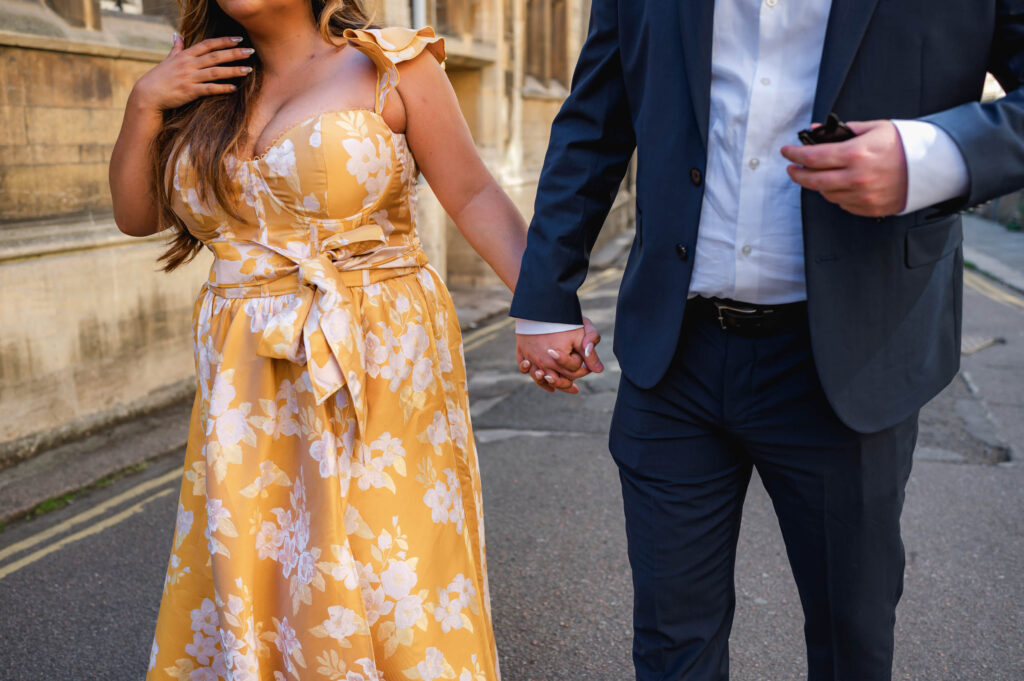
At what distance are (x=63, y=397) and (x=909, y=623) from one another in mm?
4285

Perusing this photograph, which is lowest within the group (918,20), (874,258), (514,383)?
(514,383)

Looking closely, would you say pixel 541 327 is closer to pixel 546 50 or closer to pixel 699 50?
pixel 699 50

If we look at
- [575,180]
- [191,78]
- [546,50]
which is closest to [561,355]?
[575,180]

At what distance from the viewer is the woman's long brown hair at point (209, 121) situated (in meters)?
2.11

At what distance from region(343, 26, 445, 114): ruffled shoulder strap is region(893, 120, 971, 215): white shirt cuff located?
111cm

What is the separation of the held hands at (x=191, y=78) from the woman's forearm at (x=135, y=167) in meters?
0.03

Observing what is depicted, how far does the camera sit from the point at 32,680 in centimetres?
297

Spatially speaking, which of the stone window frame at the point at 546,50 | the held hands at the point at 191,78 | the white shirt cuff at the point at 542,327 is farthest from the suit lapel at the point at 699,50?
the stone window frame at the point at 546,50

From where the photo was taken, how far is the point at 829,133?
1409 mm

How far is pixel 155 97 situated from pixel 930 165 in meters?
1.65

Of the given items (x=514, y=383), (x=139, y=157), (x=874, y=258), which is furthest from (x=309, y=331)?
(x=514, y=383)

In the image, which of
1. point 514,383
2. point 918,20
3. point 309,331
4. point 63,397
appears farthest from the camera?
point 514,383

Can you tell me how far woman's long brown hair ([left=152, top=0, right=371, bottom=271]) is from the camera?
211 cm

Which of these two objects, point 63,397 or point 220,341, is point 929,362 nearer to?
point 220,341
